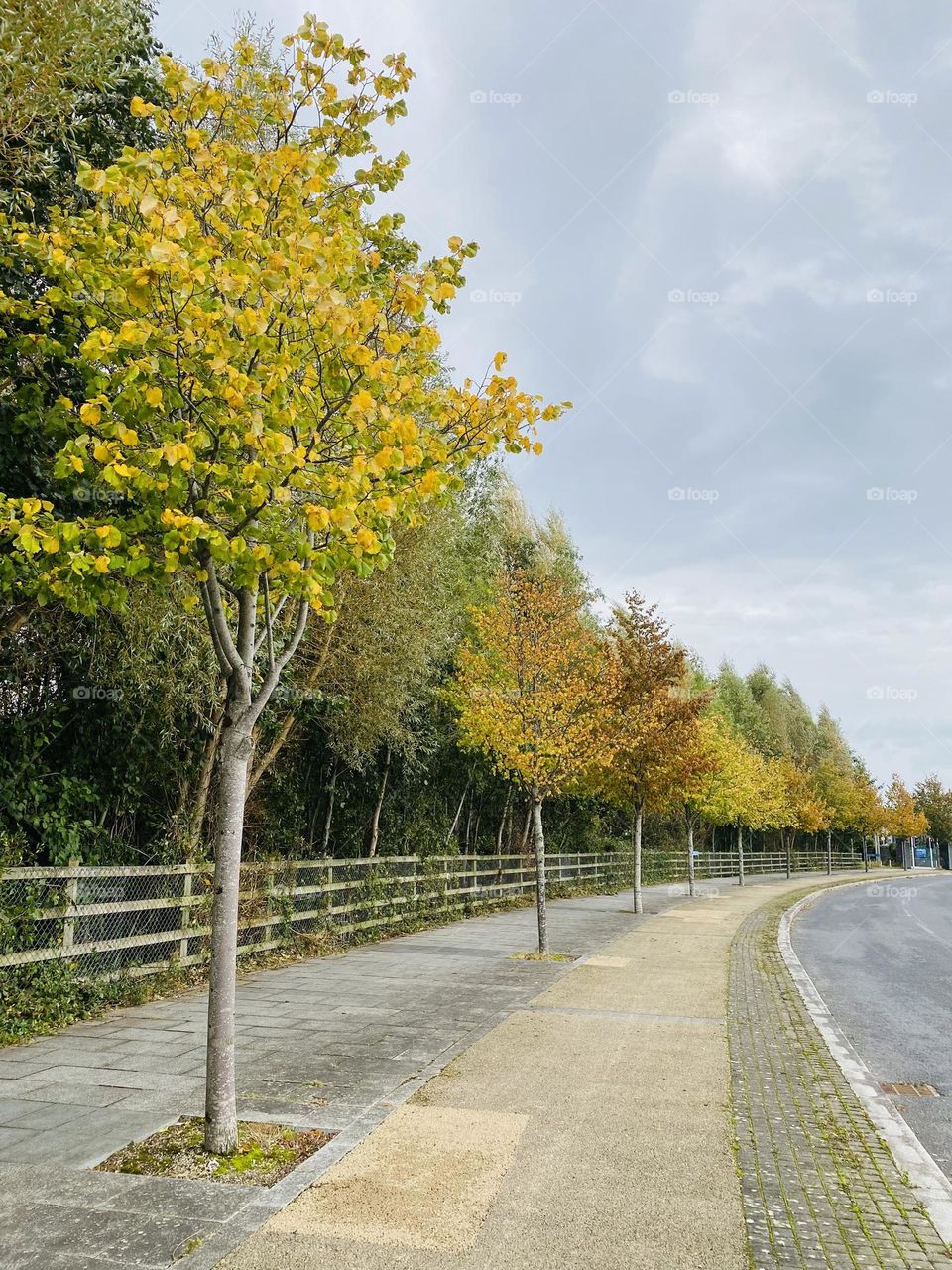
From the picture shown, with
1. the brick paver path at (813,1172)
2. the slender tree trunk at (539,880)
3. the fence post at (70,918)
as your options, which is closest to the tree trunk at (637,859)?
the slender tree trunk at (539,880)

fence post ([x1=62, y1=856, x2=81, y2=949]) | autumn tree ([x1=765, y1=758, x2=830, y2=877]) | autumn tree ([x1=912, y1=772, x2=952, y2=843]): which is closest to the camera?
fence post ([x1=62, y1=856, x2=81, y2=949])

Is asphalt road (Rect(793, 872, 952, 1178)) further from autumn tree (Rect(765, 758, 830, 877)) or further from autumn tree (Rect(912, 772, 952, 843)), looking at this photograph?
autumn tree (Rect(912, 772, 952, 843))

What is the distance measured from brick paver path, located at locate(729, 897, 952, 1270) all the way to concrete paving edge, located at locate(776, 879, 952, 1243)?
0.07 metres

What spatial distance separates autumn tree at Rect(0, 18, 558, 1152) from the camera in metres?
4.39

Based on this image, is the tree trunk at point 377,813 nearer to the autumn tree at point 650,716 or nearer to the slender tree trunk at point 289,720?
the slender tree trunk at point 289,720

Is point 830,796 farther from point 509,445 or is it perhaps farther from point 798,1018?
point 509,445

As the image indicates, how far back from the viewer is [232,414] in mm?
4566

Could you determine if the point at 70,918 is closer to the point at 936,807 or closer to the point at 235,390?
the point at 235,390

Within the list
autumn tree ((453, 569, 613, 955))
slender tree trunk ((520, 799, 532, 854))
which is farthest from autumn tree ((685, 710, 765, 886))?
autumn tree ((453, 569, 613, 955))

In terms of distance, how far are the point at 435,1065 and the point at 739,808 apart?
28233 millimetres

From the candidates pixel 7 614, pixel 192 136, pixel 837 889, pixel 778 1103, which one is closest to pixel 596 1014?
pixel 778 1103

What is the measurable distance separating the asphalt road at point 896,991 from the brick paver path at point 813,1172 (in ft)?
1.69

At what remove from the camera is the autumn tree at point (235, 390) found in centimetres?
439

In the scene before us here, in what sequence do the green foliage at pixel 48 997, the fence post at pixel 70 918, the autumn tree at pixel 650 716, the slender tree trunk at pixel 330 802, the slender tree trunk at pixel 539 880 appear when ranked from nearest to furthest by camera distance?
the green foliage at pixel 48 997, the fence post at pixel 70 918, the slender tree trunk at pixel 539 880, the slender tree trunk at pixel 330 802, the autumn tree at pixel 650 716
